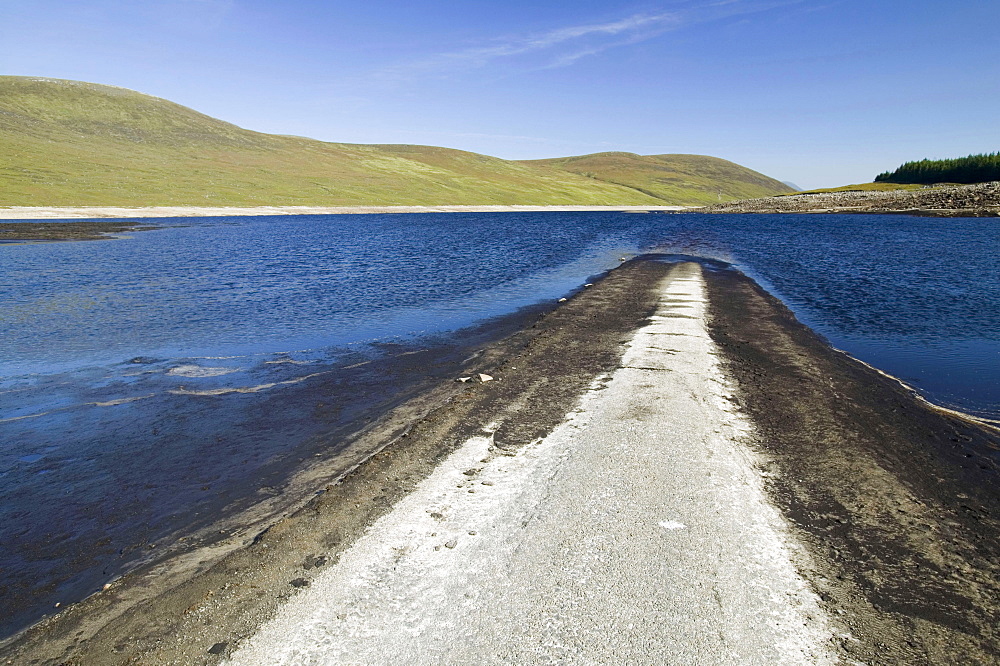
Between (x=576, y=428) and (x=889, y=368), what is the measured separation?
11309 millimetres

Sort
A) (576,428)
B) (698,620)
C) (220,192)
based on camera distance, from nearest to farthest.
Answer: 1. (698,620)
2. (576,428)
3. (220,192)

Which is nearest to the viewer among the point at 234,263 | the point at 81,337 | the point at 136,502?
the point at 136,502

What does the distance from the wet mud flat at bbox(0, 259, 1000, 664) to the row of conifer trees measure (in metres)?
162

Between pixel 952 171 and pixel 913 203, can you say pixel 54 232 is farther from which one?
pixel 952 171

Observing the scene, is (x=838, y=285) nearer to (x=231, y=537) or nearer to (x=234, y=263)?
(x=231, y=537)

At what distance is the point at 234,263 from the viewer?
42.0m

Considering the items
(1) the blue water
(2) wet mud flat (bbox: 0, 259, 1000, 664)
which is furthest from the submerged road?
(1) the blue water

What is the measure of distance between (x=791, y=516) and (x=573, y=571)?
3664 mm

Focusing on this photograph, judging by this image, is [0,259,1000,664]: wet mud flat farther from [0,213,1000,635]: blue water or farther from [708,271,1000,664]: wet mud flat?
[0,213,1000,635]: blue water

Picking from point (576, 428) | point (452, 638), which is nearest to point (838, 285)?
point (576, 428)

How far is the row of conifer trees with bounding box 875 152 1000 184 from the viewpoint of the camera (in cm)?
12975

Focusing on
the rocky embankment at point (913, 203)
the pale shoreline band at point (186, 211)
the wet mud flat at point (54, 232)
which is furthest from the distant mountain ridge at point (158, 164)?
the rocky embankment at point (913, 203)

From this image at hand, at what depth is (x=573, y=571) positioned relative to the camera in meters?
6.58

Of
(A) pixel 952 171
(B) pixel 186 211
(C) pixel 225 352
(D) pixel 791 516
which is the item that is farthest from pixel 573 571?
(A) pixel 952 171
